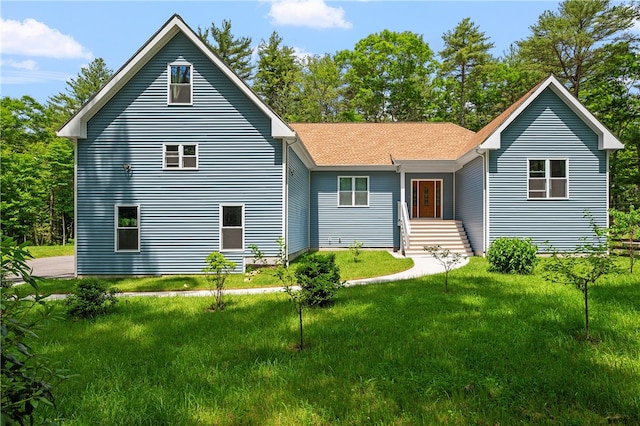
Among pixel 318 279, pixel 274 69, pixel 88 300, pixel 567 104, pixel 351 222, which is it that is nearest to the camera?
pixel 318 279

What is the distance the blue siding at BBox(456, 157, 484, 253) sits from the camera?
14887 mm

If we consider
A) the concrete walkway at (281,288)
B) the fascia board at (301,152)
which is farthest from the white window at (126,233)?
the fascia board at (301,152)

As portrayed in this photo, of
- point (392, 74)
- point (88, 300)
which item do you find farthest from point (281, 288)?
point (392, 74)

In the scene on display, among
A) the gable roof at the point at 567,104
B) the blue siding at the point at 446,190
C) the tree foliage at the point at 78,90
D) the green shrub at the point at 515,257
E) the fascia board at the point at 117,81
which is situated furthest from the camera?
the tree foliage at the point at 78,90

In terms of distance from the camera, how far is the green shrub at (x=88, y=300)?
22.4 feet

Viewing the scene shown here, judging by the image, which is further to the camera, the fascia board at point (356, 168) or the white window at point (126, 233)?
the fascia board at point (356, 168)

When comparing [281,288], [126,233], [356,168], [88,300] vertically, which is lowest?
[281,288]

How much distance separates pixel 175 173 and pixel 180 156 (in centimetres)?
60

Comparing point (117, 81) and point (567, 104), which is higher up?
point (117, 81)

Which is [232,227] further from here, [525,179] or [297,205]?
[525,179]

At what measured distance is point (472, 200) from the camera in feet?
52.0

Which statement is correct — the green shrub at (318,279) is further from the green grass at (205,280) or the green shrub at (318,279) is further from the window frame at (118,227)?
the window frame at (118,227)

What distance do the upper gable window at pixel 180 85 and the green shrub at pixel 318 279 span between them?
8238 millimetres

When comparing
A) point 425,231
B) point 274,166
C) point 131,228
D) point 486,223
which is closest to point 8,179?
point 131,228
